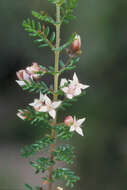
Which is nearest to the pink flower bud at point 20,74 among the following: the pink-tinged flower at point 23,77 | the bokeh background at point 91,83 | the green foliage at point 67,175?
the pink-tinged flower at point 23,77

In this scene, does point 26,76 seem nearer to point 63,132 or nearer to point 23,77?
point 23,77

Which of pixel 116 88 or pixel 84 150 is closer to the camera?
pixel 84 150

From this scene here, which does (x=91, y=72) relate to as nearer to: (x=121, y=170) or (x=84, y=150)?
(x=84, y=150)

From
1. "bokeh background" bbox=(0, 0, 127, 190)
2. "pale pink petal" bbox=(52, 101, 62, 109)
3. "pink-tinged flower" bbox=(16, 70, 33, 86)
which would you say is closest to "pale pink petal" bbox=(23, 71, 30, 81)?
"pink-tinged flower" bbox=(16, 70, 33, 86)

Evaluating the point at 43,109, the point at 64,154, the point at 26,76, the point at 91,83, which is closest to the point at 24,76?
the point at 26,76

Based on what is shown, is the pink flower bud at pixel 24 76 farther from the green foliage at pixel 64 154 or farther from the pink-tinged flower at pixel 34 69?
the green foliage at pixel 64 154

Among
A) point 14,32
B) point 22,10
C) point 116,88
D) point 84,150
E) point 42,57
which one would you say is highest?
point 22,10

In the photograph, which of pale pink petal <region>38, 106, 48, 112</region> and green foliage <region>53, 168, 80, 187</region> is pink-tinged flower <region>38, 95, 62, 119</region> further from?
green foliage <region>53, 168, 80, 187</region>

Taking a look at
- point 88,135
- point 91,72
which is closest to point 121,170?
point 88,135
